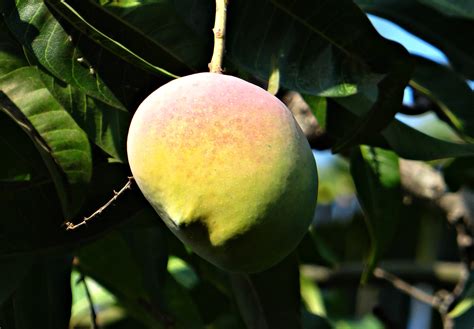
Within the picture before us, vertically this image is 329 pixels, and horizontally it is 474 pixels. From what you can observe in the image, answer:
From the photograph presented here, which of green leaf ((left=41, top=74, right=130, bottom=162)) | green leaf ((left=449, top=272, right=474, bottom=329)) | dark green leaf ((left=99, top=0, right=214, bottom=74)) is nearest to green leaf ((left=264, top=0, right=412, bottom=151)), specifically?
dark green leaf ((left=99, top=0, right=214, bottom=74))

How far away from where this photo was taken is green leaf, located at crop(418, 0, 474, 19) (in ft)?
3.95

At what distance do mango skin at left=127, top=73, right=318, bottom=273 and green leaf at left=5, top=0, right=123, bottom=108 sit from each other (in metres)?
0.17

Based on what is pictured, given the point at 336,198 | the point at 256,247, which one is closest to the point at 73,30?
the point at 256,247

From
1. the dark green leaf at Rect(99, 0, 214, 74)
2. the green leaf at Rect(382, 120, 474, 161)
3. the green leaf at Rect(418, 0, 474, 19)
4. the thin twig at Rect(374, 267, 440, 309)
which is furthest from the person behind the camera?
the thin twig at Rect(374, 267, 440, 309)

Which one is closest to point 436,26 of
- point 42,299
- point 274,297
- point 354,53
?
point 354,53

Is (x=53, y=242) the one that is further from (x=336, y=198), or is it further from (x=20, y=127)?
(x=336, y=198)

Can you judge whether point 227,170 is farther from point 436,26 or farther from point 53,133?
point 436,26

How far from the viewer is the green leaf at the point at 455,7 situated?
1.20 m

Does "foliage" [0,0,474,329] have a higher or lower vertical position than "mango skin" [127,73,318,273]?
lower

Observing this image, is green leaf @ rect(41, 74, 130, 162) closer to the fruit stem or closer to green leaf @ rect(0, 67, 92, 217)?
green leaf @ rect(0, 67, 92, 217)

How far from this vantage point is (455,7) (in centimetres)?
121

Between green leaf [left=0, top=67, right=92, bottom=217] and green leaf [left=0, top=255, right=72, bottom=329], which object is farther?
green leaf [left=0, top=255, right=72, bottom=329]

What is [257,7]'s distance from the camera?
3.51 ft

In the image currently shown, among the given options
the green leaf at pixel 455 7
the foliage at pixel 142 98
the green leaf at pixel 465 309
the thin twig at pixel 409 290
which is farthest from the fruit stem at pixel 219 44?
the thin twig at pixel 409 290
